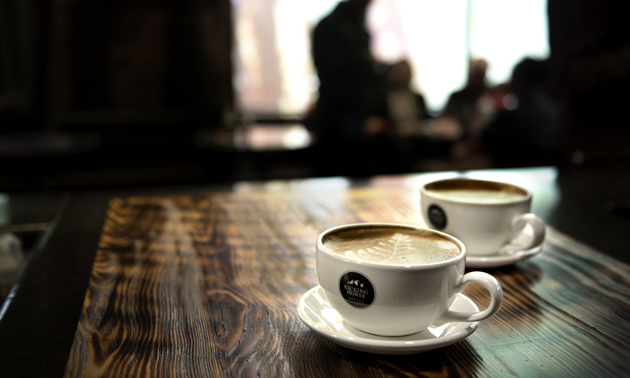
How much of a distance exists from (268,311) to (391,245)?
16 centimetres

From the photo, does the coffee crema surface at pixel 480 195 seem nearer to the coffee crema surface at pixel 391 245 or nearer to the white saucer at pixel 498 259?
the white saucer at pixel 498 259

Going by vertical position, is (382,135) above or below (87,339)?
below

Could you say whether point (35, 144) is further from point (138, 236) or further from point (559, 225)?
point (559, 225)

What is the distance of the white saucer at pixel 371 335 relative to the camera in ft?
1.49

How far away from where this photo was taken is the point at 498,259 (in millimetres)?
685

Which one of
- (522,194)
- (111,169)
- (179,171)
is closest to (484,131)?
(179,171)

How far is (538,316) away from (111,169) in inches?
138

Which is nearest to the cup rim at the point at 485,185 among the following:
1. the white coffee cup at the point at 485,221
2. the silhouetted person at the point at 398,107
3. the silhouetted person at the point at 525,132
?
the white coffee cup at the point at 485,221

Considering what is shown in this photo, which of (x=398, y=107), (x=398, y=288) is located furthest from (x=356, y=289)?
(x=398, y=107)

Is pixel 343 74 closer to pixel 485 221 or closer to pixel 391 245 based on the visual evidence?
pixel 485 221

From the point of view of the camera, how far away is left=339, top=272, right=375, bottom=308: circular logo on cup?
0.47m

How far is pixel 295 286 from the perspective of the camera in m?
0.65

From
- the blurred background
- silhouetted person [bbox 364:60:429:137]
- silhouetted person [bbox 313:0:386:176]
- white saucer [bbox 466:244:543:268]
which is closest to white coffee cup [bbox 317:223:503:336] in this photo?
white saucer [bbox 466:244:543:268]

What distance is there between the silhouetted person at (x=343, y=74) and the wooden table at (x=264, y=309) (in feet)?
9.41
